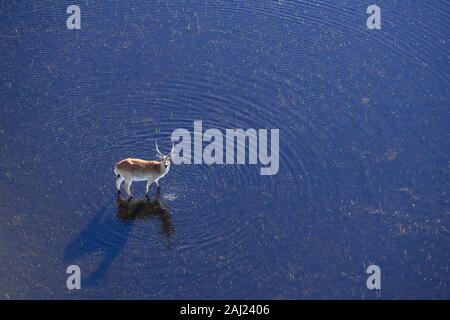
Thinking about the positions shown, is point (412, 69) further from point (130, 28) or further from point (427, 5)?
point (130, 28)

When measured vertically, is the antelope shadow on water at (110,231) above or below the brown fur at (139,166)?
below

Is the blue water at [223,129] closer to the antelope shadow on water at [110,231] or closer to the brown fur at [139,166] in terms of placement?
the antelope shadow on water at [110,231]

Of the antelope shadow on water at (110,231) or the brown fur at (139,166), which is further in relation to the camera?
the brown fur at (139,166)

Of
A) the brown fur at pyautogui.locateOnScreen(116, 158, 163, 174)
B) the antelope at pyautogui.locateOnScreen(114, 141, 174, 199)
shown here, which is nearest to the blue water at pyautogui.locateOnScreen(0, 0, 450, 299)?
the antelope at pyautogui.locateOnScreen(114, 141, 174, 199)

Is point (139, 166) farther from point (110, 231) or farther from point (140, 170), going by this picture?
point (110, 231)

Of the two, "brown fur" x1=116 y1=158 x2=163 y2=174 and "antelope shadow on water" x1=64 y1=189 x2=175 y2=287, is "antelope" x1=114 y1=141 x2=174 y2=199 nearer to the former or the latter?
"brown fur" x1=116 y1=158 x2=163 y2=174

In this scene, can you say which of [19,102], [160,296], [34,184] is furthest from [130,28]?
[160,296]

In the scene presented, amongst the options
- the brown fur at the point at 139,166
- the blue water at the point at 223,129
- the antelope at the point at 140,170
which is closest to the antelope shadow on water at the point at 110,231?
the blue water at the point at 223,129

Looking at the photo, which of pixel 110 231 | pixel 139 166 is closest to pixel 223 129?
pixel 139 166
